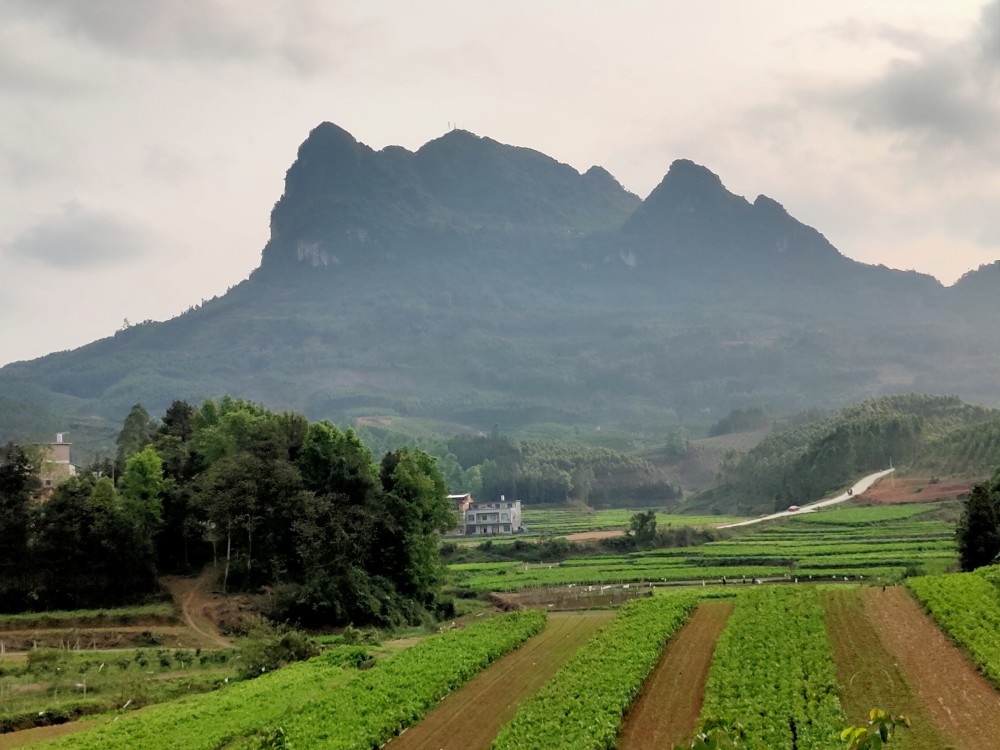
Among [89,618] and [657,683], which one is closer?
[657,683]

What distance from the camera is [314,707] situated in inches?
982

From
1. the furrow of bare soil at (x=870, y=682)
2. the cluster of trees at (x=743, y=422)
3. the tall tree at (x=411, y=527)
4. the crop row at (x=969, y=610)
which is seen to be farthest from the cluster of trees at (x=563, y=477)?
the furrow of bare soil at (x=870, y=682)

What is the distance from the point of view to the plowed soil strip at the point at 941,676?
20406mm

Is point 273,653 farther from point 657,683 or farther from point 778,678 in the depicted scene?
point 778,678

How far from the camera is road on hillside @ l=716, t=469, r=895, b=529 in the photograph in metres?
83.5

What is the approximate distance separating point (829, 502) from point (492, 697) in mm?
69315

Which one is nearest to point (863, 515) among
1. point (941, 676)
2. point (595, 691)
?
point (941, 676)

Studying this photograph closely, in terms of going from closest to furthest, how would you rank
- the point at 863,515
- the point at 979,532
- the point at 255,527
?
the point at 979,532 < the point at 255,527 < the point at 863,515

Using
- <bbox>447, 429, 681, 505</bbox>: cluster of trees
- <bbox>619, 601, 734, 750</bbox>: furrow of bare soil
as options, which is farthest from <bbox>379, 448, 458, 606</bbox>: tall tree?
<bbox>447, 429, 681, 505</bbox>: cluster of trees

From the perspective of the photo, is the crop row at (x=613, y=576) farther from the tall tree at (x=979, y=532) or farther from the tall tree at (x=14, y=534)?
the tall tree at (x=14, y=534)

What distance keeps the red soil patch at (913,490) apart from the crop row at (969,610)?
147ft

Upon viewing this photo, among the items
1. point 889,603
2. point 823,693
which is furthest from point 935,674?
point 889,603

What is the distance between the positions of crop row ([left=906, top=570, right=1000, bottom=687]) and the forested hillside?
5072cm

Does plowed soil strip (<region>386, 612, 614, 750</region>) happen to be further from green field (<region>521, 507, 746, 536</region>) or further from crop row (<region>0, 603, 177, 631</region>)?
green field (<region>521, 507, 746, 536</region>)
